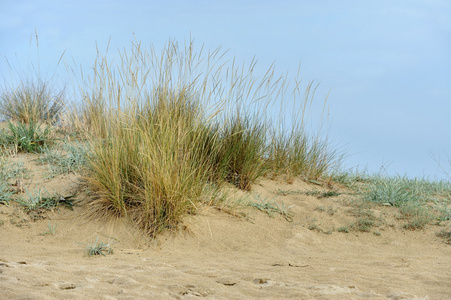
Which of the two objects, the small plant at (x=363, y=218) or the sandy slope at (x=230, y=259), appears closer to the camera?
the sandy slope at (x=230, y=259)

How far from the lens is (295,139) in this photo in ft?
21.0

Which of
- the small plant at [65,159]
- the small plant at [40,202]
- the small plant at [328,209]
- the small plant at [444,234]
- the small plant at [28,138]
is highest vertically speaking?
the small plant at [28,138]

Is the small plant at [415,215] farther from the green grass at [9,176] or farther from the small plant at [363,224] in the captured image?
the green grass at [9,176]

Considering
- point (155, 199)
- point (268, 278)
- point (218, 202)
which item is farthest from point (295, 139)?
point (268, 278)

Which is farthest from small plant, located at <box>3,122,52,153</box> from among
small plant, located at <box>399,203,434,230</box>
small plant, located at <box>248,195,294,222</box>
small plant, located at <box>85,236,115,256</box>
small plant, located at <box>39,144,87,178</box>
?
small plant, located at <box>399,203,434,230</box>

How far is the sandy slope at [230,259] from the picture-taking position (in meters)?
2.70

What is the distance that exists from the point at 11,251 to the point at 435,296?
12.0 feet

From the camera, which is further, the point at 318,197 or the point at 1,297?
the point at 318,197

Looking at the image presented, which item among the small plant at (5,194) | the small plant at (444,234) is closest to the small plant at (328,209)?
the small plant at (444,234)

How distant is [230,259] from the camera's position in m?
3.82

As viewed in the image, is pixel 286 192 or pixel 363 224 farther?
pixel 286 192

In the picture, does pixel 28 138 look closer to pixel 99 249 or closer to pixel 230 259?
pixel 99 249

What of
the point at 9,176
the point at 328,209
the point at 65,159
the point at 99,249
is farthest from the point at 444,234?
the point at 9,176

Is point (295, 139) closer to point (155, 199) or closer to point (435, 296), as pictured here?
point (155, 199)
